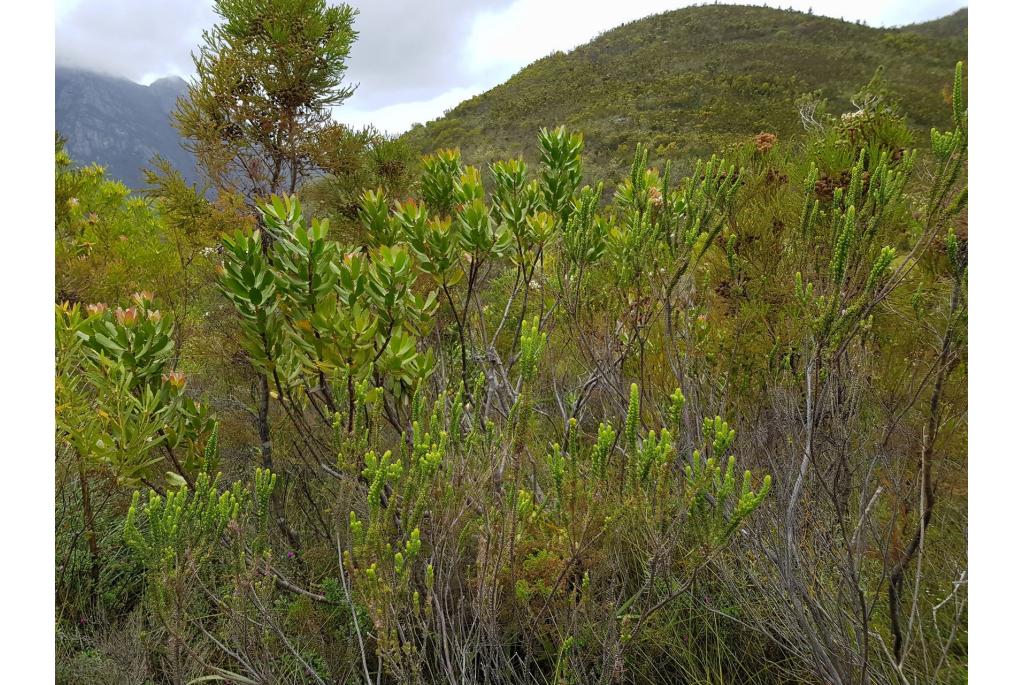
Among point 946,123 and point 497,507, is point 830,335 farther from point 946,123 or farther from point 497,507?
point 946,123

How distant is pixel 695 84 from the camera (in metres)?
22.1

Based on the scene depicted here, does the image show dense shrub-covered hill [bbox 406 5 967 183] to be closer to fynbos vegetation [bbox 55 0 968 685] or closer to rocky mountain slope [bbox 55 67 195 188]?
fynbos vegetation [bbox 55 0 968 685]

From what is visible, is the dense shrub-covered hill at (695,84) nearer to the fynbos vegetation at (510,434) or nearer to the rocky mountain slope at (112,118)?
the fynbos vegetation at (510,434)

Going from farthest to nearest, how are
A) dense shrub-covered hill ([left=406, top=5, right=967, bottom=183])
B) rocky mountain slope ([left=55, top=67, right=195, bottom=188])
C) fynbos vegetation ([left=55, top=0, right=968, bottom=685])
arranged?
rocky mountain slope ([left=55, top=67, right=195, bottom=188])
dense shrub-covered hill ([left=406, top=5, right=967, bottom=183])
fynbos vegetation ([left=55, top=0, right=968, bottom=685])

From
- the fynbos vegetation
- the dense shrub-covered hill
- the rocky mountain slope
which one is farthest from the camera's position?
the rocky mountain slope

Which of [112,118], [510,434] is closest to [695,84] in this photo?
[510,434]

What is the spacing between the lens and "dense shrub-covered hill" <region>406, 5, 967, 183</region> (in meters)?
17.9

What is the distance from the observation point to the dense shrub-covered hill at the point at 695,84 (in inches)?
→ 706

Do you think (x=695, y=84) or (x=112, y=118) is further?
(x=112, y=118)

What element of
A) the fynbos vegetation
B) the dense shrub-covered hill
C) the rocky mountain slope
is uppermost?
the rocky mountain slope

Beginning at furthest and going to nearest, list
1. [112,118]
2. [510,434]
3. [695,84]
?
[112,118]
[695,84]
[510,434]

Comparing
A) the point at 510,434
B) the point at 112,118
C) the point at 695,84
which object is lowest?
the point at 510,434

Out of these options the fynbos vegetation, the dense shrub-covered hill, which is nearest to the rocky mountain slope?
the dense shrub-covered hill

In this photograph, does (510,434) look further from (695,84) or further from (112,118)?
(112,118)
